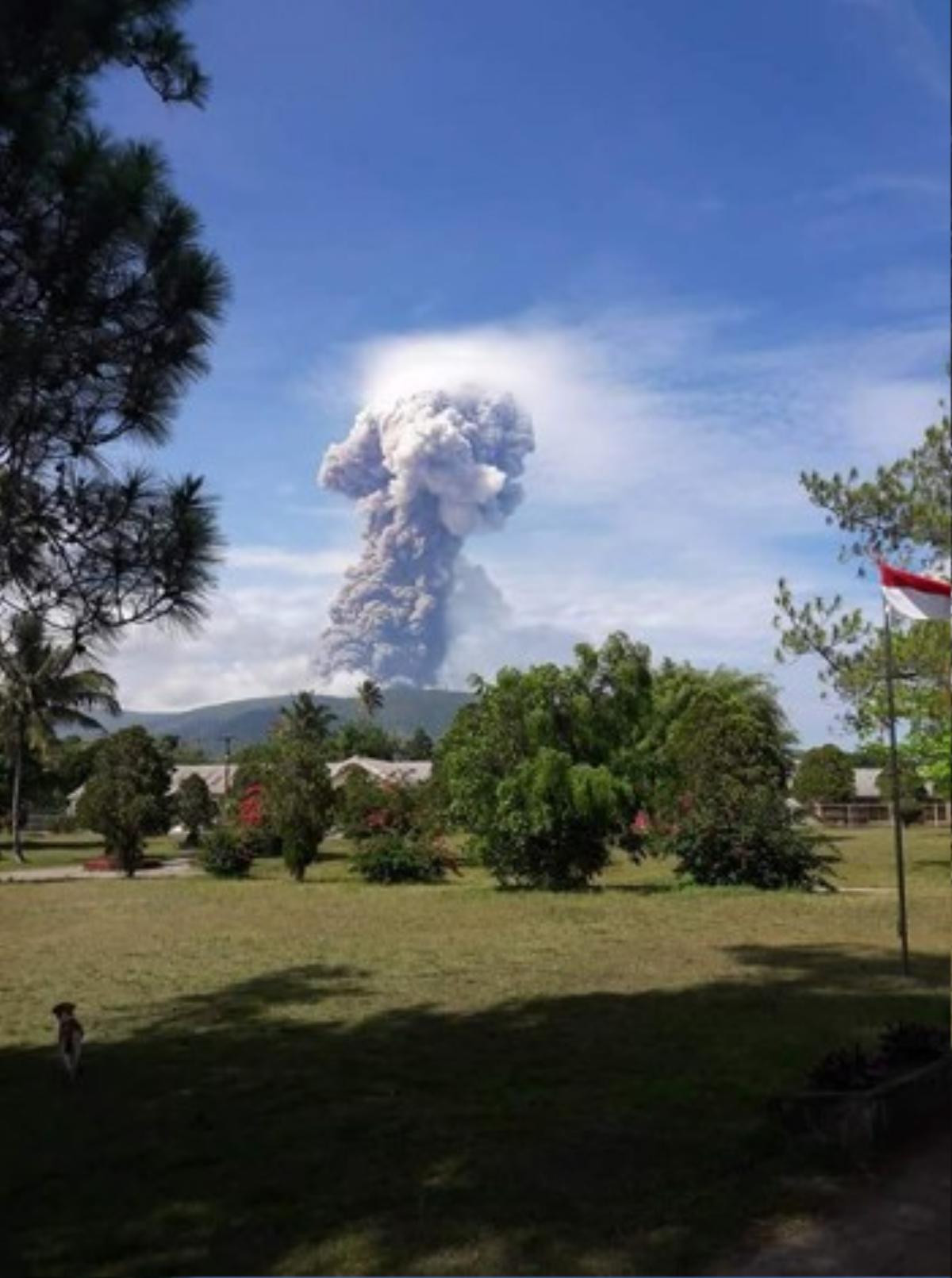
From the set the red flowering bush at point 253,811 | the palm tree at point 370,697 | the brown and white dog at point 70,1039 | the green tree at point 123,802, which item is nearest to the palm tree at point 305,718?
the palm tree at point 370,697

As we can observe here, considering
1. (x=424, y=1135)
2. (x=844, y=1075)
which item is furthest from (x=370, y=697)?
(x=844, y=1075)

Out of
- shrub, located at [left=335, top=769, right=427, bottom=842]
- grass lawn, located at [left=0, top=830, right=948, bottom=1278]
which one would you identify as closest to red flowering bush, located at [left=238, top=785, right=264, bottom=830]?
shrub, located at [left=335, top=769, right=427, bottom=842]

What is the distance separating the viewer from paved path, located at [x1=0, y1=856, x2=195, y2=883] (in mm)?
36966

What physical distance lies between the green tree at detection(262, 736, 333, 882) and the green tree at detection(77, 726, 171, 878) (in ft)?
17.2

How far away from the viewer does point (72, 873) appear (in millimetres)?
40438

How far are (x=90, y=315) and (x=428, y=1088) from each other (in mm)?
6019

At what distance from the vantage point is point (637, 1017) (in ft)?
39.1

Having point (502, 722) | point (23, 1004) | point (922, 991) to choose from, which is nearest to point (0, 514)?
point (23, 1004)

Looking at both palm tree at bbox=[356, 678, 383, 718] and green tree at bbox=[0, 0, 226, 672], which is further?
palm tree at bbox=[356, 678, 383, 718]

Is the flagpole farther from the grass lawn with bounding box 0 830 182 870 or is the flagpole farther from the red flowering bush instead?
the grass lawn with bounding box 0 830 182 870

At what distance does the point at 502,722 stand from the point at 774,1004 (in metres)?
15.6

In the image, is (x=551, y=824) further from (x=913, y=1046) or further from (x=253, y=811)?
(x=913, y=1046)

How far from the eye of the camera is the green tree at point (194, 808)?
56.3m

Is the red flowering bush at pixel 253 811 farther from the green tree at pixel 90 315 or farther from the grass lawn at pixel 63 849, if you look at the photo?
the green tree at pixel 90 315
